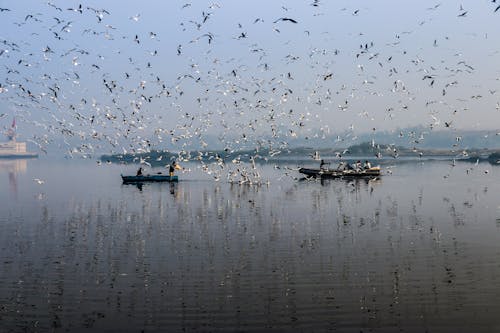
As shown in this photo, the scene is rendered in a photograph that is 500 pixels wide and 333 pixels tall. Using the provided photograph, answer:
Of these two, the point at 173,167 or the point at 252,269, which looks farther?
the point at 173,167

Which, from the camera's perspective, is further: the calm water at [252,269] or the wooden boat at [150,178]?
the wooden boat at [150,178]

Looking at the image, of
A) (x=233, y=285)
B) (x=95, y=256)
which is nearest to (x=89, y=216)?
(x=95, y=256)

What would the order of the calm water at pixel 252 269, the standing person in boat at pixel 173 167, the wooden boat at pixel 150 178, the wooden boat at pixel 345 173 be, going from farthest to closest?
1. the wooden boat at pixel 345 173
2. the wooden boat at pixel 150 178
3. the standing person in boat at pixel 173 167
4. the calm water at pixel 252 269

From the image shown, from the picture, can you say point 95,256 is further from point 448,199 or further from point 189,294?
point 448,199

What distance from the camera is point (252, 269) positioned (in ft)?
116

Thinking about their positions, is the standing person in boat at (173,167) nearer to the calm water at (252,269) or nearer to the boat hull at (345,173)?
the boat hull at (345,173)

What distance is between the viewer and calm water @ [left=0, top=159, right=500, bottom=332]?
26.1m

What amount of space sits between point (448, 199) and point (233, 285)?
55450mm

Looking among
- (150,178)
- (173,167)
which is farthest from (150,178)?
(173,167)

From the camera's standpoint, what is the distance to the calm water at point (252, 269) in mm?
26078

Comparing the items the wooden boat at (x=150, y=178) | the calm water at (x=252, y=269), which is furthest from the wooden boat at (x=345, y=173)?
the calm water at (x=252, y=269)

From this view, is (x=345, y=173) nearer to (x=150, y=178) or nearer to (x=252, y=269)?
(x=150, y=178)

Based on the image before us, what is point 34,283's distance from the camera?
32.3 metres

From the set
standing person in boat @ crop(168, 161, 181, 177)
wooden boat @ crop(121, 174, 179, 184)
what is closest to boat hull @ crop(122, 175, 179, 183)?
wooden boat @ crop(121, 174, 179, 184)
